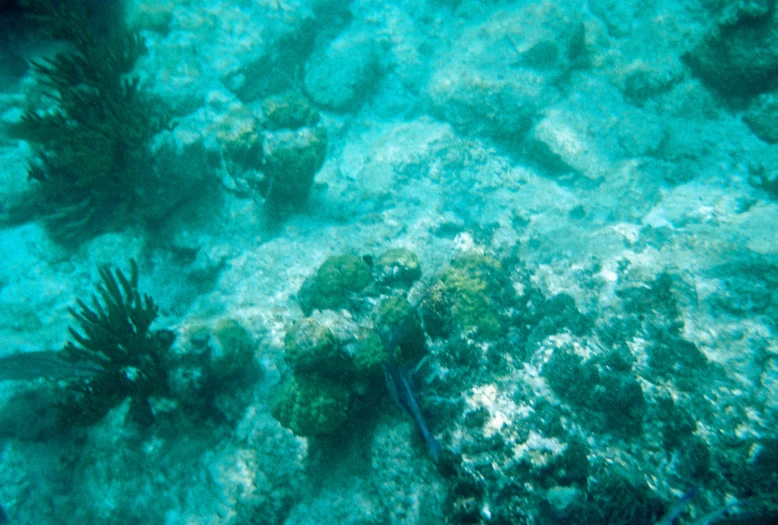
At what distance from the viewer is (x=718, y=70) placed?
6.65 m

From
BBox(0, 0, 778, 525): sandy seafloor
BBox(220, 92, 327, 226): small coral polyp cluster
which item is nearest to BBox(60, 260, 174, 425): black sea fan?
BBox(0, 0, 778, 525): sandy seafloor

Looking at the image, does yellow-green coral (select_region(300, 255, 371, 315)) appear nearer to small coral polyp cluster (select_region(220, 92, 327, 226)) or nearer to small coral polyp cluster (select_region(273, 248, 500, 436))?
small coral polyp cluster (select_region(273, 248, 500, 436))

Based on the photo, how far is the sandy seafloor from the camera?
3.05 metres

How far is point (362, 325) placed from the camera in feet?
12.5

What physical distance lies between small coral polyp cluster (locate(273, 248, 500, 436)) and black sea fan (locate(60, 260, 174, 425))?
1.56 m

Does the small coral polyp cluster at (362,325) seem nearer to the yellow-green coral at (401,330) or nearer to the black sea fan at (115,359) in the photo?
the yellow-green coral at (401,330)

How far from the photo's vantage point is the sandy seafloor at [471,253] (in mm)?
3047

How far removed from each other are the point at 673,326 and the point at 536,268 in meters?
1.67

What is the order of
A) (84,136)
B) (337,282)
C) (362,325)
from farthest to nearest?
(84,136) → (337,282) → (362,325)

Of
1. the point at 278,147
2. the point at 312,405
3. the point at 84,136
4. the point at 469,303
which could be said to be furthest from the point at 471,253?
the point at 84,136

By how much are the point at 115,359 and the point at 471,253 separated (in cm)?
431

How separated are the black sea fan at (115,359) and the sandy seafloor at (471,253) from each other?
0.21 metres

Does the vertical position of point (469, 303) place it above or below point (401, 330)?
below

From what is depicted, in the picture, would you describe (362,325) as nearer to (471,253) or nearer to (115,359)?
(471,253)
